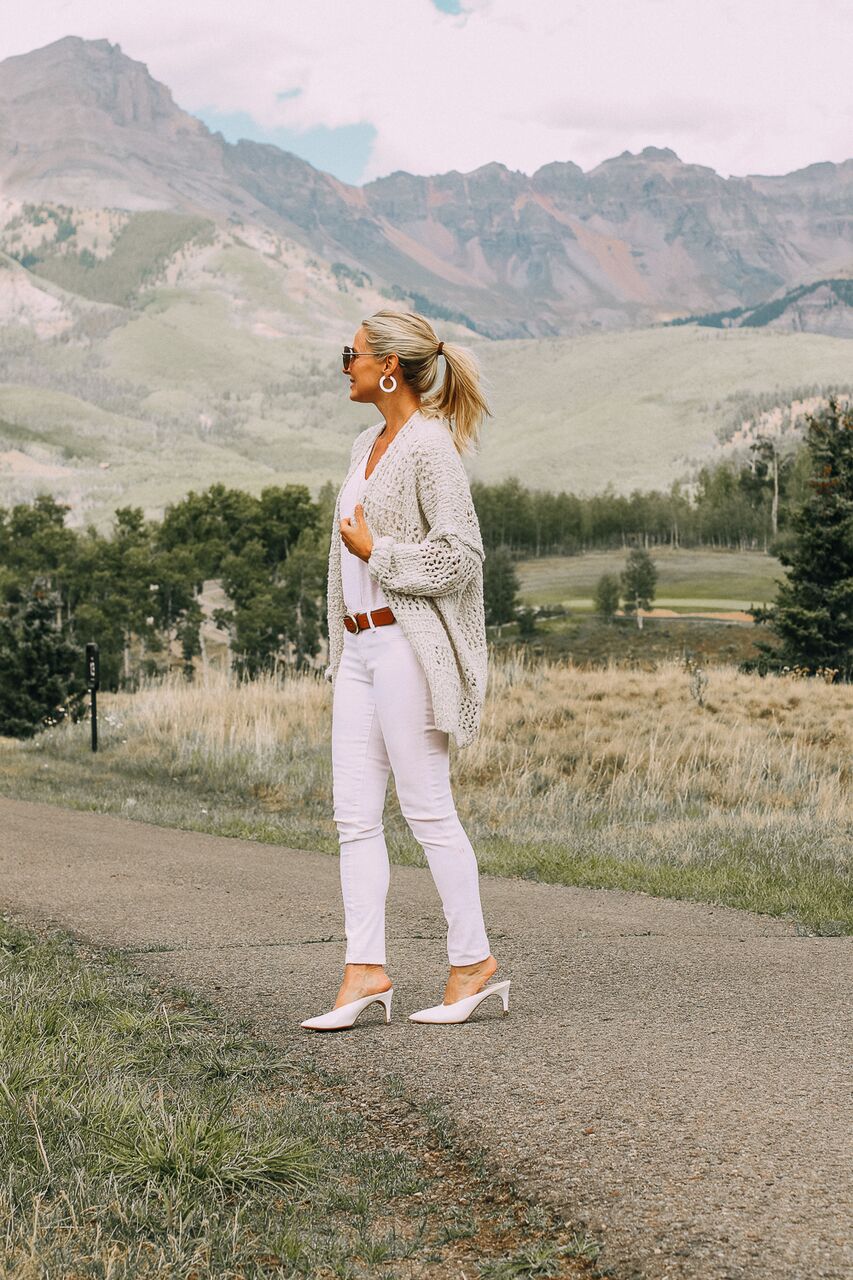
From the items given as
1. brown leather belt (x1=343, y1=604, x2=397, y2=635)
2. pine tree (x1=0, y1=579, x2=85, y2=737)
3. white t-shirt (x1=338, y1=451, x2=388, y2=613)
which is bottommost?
pine tree (x1=0, y1=579, x2=85, y2=737)

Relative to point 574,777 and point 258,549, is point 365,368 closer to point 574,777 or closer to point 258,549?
point 574,777

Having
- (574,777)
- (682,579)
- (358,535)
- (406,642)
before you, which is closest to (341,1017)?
(406,642)

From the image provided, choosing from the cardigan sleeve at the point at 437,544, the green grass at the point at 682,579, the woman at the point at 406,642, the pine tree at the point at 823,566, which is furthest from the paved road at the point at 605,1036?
the green grass at the point at 682,579

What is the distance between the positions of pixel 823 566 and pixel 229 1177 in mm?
31471

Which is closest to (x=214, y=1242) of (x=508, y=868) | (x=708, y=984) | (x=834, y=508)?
(x=708, y=984)

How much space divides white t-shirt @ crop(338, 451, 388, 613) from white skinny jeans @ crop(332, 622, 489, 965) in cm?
9

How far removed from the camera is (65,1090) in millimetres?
3543

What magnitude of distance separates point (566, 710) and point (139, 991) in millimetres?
12720

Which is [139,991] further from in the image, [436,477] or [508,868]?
[508,868]

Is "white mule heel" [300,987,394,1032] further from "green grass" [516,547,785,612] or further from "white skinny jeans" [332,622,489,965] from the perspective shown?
"green grass" [516,547,785,612]

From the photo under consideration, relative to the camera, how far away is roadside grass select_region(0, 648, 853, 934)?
873 centimetres

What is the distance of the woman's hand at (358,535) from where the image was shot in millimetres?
4156

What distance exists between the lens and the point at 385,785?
13.9 feet

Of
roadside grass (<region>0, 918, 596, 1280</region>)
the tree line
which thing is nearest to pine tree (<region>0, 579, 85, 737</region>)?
the tree line
